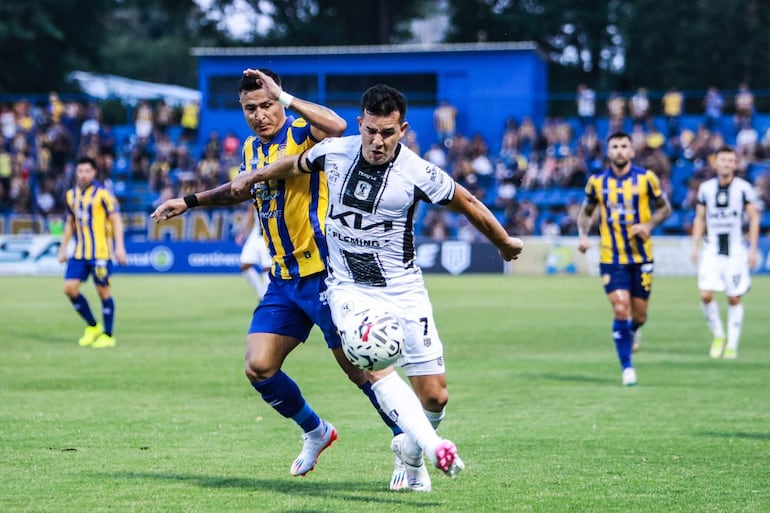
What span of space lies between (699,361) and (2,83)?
41.8m

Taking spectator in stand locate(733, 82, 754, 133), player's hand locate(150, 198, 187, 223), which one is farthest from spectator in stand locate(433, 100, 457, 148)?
player's hand locate(150, 198, 187, 223)

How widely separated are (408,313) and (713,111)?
3342cm

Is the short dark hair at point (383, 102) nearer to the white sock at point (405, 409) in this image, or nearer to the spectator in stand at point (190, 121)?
the white sock at point (405, 409)

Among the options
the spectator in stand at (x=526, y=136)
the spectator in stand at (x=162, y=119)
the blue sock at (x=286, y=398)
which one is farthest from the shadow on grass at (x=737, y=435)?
the spectator in stand at (x=162, y=119)

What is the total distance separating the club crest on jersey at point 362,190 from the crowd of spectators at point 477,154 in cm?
2971

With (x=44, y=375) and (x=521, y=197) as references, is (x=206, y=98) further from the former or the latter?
(x=44, y=375)

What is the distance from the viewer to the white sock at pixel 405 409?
6.41 meters

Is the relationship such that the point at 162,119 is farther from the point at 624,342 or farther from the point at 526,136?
the point at 624,342

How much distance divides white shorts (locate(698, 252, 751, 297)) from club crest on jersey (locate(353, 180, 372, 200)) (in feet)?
31.5

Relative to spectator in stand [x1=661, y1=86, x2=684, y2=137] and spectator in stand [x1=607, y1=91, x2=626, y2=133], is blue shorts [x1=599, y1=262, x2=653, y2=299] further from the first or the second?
spectator in stand [x1=661, y1=86, x2=684, y2=137]

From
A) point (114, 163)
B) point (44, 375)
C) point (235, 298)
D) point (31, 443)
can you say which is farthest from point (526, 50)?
point (31, 443)

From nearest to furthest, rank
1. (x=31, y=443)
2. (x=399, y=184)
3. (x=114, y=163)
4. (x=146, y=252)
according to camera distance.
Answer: (x=399, y=184) < (x=31, y=443) < (x=146, y=252) < (x=114, y=163)

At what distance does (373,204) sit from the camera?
6.63 meters

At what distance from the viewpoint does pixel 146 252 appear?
36.8m
